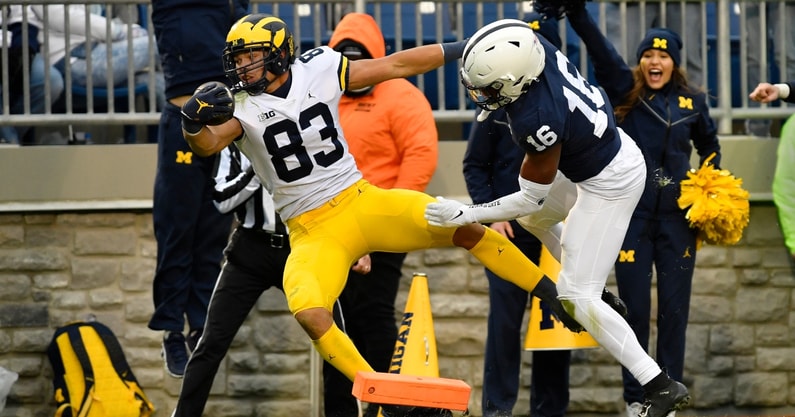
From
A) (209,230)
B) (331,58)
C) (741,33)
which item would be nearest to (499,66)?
(331,58)

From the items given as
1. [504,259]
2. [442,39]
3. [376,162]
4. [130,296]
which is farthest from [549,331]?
[130,296]

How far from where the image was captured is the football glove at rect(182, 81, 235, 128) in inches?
243

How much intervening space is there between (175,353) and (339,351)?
1.74m

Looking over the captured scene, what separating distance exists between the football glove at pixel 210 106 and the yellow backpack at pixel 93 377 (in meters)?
2.57

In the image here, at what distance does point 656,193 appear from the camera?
7.58m

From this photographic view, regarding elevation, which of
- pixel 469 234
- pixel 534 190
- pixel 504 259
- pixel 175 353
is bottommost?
pixel 175 353

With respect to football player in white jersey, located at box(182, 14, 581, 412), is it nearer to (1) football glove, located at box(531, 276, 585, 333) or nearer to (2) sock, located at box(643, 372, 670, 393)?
(1) football glove, located at box(531, 276, 585, 333)

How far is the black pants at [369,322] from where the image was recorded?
7.43 metres

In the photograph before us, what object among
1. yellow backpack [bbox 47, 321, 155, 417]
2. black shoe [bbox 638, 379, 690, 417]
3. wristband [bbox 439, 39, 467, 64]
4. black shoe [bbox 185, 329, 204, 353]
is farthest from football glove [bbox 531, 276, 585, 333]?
yellow backpack [bbox 47, 321, 155, 417]

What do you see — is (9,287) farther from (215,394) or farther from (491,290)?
(491,290)

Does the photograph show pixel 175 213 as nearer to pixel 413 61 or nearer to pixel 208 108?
pixel 208 108

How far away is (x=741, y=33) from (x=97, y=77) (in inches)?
165

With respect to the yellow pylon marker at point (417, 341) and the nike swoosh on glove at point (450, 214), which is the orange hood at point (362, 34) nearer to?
the yellow pylon marker at point (417, 341)

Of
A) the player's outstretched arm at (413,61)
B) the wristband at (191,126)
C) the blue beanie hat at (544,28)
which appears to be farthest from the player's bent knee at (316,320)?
the blue beanie hat at (544,28)
